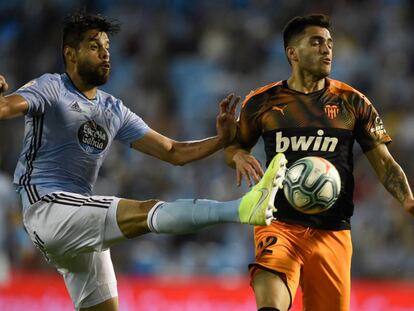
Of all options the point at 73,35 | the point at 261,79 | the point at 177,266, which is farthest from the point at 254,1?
the point at 73,35

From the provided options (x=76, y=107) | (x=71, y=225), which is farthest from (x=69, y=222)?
(x=76, y=107)

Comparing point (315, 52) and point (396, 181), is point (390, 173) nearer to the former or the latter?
point (396, 181)

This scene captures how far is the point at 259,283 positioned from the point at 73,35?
200cm

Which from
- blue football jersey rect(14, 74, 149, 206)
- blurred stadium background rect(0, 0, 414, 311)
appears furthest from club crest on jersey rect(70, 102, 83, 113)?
blurred stadium background rect(0, 0, 414, 311)

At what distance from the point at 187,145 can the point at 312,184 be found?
1.28 meters

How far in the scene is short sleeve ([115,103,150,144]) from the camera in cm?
669

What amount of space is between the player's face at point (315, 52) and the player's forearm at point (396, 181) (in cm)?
73

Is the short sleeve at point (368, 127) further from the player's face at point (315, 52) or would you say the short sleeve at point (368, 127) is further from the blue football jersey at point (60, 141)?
the blue football jersey at point (60, 141)

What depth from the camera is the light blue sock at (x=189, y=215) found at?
5.52 m

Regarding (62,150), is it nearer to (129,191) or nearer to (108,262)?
(108,262)

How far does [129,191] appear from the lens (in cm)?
1257

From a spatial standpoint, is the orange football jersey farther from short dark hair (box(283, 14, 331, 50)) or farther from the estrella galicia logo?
the estrella galicia logo

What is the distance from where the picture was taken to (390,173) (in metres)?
6.34

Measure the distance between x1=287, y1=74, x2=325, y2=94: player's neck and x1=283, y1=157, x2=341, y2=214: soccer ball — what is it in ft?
2.17
